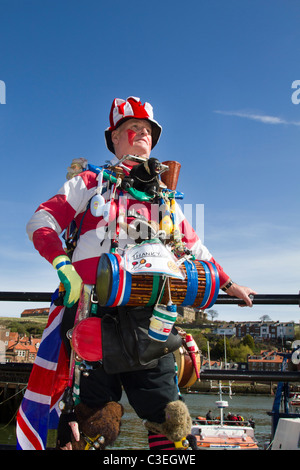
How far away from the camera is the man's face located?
2539 mm

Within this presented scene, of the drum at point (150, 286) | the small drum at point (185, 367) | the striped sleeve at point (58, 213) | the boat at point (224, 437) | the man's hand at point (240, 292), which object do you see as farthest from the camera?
the boat at point (224, 437)

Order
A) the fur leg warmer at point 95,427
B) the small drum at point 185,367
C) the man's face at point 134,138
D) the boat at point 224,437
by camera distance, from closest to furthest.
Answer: the fur leg warmer at point 95,427 < the small drum at point 185,367 < the man's face at point 134,138 < the boat at point 224,437

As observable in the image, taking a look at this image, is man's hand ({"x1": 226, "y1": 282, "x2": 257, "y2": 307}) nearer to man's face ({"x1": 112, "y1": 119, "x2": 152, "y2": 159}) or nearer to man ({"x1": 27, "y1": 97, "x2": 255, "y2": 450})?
man ({"x1": 27, "y1": 97, "x2": 255, "y2": 450})

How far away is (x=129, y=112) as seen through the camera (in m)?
2.57

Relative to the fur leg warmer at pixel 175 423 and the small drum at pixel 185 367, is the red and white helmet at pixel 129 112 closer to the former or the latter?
the small drum at pixel 185 367

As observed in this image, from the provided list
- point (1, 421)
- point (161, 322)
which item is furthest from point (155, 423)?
point (1, 421)

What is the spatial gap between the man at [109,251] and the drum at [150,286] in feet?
0.44

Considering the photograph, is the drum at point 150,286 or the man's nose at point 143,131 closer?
the drum at point 150,286

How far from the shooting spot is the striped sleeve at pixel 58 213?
1.99 meters

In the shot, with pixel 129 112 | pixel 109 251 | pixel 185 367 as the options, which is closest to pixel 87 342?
pixel 109 251

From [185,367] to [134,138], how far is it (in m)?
1.49

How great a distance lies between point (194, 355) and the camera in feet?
6.93

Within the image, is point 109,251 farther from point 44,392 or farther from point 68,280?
point 44,392

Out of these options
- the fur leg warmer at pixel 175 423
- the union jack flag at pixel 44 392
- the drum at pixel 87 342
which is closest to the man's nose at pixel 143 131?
the union jack flag at pixel 44 392
